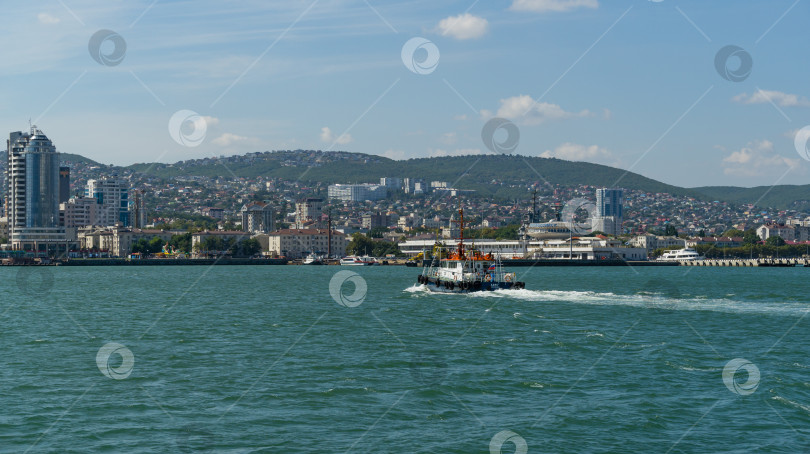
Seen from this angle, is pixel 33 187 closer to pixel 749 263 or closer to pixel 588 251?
pixel 588 251

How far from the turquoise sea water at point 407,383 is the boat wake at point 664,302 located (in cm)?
525

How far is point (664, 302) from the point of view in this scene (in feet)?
168

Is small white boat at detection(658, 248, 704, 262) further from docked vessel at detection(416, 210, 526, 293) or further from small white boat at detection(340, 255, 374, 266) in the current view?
docked vessel at detection(416, 210, 526, 293)

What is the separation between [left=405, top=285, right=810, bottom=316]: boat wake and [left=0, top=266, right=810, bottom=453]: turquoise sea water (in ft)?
17.2

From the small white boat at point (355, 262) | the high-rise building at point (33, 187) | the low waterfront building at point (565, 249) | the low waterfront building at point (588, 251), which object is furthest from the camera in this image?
the high-rise building at point (33, 187)

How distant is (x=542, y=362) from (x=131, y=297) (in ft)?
129

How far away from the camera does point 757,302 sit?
5194cm

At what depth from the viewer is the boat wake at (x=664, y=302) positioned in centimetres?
4612

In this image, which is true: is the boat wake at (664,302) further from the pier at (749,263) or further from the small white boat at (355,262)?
the pier at (749,263)

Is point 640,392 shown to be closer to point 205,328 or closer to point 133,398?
point 133,398

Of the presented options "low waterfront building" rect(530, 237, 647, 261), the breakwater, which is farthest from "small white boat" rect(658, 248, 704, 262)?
the breakwater

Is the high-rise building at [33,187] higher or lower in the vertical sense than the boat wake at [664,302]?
higher

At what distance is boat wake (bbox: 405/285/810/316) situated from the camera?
46.1 meters

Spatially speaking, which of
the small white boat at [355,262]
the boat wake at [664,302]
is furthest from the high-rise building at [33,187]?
the boat wake at [664,302]
